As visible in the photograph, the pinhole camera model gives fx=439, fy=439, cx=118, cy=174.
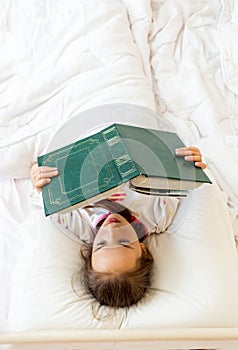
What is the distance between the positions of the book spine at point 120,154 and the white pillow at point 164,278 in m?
0.28

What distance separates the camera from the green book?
94 cm

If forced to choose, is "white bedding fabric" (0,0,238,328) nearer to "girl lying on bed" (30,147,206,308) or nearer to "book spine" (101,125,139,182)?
"girl lying on bed" (30,147,206,308)

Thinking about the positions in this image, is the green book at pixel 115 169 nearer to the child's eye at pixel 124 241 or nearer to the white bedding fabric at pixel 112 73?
the child's eye at pixel 124 241

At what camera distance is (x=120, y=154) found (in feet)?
3.25

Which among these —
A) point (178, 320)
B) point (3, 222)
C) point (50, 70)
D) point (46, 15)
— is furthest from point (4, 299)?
point (46, 15)

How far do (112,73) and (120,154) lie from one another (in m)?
0.50

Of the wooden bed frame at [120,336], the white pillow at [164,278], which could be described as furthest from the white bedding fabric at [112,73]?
the wooden bed frame at [120,336]

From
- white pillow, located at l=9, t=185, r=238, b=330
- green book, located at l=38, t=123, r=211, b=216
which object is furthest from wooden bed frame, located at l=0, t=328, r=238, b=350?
green book, located at l=38, t=123, r=211, b=216

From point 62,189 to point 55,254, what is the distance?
0.20 meters

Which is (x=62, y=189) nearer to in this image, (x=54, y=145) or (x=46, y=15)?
(x=54, y=145)

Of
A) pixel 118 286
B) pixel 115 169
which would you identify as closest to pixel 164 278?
pixel 118 286

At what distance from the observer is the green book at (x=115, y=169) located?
37.2 inches

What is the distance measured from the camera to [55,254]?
109 centimetres

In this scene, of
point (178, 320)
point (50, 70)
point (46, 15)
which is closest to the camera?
point (178, 320)
